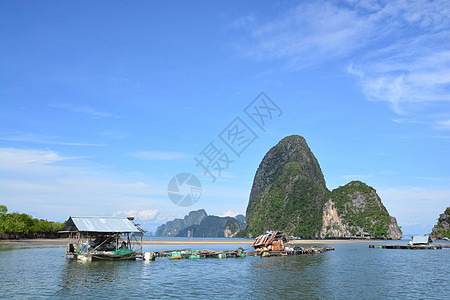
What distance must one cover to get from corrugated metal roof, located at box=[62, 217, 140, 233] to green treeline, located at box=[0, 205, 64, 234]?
201 ft

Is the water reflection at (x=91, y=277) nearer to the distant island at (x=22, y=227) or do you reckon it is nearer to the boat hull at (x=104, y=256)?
the boat hull at (x=104, y=256)

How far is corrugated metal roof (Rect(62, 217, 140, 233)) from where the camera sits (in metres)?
44.8

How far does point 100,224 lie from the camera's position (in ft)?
152

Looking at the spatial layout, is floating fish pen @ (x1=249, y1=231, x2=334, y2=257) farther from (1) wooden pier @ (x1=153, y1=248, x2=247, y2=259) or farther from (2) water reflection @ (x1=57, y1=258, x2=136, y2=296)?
(2) water reflection @ (x1=57, y1=258, x2=136, y2=296)

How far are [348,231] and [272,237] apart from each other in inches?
5440

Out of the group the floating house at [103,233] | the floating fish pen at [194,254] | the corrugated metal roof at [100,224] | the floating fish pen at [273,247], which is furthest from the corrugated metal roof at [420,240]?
the corrugated metal roof at [100,224]

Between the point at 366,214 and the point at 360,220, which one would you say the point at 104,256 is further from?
the point at 366,214

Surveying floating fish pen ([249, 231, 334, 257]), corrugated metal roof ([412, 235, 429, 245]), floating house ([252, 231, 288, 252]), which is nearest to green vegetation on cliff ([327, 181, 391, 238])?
corrugated metal roof ([412, 235, 429, 245])

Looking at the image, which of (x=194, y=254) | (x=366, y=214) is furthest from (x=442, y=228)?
(x=194, y=254)

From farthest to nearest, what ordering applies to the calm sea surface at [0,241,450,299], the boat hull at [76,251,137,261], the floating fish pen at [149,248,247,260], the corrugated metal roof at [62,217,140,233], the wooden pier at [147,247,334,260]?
the wooden pier at [147,247,334,260], the floating fish pen at [149,248,247,260], the boat hull at [76,251,137,261], the corrugated metal roof at [62,217,140,233], the calm sea surface at [0,241,450,299]

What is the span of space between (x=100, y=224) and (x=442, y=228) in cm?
20258

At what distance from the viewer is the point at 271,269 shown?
42062 mm

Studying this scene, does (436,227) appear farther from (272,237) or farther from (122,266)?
(122,266)

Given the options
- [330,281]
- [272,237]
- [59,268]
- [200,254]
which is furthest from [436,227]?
[59,268]
